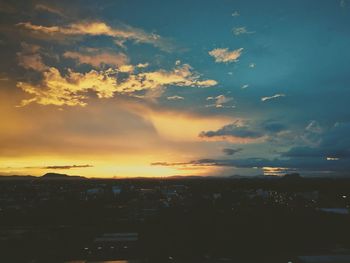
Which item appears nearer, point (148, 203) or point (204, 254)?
point (204, 254)

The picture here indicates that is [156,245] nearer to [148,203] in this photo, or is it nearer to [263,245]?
[263,245]

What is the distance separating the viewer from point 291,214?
78188mm

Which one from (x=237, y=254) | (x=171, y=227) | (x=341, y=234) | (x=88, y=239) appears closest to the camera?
(x=237, y=254)

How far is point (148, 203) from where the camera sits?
10131 cm

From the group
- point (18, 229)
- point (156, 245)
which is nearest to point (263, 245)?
point (156, 245)

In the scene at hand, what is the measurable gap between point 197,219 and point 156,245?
23.8 meters

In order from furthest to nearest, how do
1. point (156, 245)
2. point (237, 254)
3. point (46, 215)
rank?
point (46, 215), point (156, 245), point (237, 254)

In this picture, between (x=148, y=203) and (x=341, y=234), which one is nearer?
(x=341, y=234)

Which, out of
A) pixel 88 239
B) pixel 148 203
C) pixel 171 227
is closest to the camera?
pixel 88 239

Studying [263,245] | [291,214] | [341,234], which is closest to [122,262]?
[263,245]

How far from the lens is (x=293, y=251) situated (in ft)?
154

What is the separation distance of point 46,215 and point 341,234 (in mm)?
63789

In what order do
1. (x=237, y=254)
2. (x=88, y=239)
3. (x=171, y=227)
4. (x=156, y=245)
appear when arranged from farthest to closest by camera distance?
(x=171, y=227) < (x=88, y=239) < (x=156, y=245) < (x=237, y=254)

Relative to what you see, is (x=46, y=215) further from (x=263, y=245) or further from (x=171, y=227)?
(x=263, y=245)
